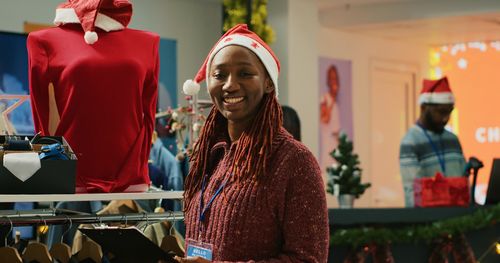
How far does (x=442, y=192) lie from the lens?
5.68 meters

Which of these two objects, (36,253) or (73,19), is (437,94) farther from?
(36,253)

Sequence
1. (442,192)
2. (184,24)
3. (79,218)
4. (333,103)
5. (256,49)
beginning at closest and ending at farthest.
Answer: (256,49) → (79,218) → (442,192) → (184,24) → (333,103)

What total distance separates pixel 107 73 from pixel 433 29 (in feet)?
24.7

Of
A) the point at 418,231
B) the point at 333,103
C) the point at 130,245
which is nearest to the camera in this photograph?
the point at 130,245

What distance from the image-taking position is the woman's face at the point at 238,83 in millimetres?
2143

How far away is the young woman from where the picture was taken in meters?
2.08

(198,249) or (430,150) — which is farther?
(430,150)

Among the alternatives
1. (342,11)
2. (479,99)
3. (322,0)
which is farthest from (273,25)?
(479,99)

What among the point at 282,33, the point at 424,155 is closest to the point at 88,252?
the point at 424,155

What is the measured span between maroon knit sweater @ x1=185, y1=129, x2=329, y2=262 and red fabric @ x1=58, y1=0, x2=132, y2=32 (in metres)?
0.97

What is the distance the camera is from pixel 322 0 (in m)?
8.88

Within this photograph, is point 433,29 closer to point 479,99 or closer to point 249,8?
point 479,99

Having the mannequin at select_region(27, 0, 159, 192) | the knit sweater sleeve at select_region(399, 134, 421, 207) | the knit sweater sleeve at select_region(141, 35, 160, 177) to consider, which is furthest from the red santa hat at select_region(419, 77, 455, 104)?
the mannequin at select_region(27, 0, 159, 192)

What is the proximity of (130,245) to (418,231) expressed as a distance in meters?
2.83
